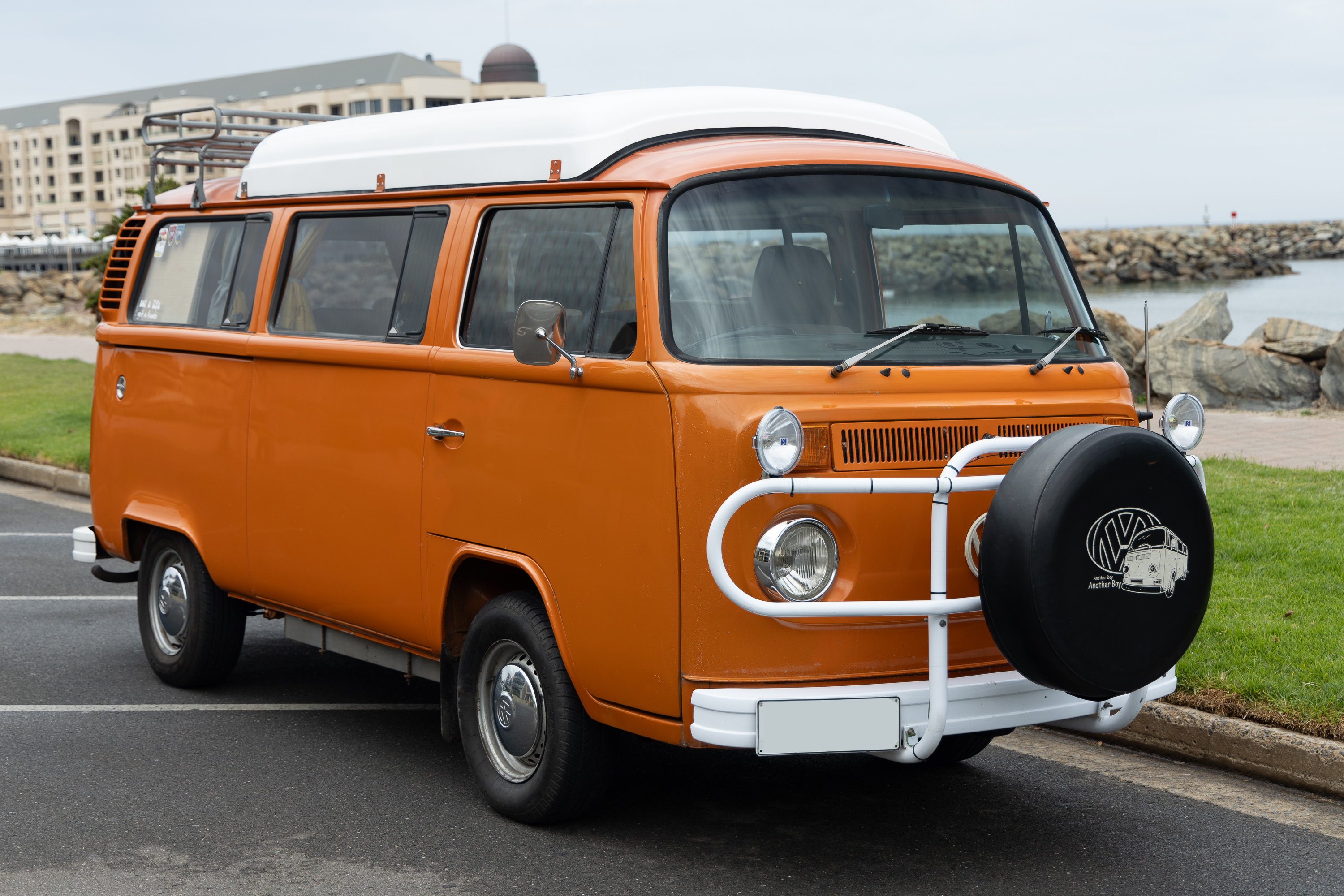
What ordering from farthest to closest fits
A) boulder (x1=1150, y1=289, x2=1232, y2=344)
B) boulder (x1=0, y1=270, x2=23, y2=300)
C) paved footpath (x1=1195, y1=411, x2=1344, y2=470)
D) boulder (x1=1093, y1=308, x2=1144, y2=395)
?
boulder (x1=0, y1=270, x2=23, y2=300), boulder (x1=1150, y1=289, x2=1232, y2=344), boulder (x1=1093, y1=308, x2=1144, y2=395), paved footpath (x1=1195, y1=411, x2=1344, y2=470)

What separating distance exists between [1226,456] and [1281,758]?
21.4 ft

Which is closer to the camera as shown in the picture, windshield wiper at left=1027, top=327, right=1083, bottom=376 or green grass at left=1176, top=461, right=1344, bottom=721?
windshield wiper at left=1027, top=327, right=1083, bottom=376

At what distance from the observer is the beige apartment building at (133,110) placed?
117438 millimetres

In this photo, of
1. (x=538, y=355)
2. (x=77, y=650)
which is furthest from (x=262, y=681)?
(x=538, y=355)

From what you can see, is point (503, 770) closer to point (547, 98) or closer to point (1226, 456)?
point (547, 98)

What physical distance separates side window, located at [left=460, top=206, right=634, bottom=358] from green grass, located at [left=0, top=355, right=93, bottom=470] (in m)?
7.21

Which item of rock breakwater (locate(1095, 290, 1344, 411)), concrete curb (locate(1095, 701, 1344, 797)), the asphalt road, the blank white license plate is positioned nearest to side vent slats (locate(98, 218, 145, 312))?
the asphalt road

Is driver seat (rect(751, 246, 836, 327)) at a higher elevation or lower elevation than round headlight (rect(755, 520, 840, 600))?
higher

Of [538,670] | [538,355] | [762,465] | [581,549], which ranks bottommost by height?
[538,670]

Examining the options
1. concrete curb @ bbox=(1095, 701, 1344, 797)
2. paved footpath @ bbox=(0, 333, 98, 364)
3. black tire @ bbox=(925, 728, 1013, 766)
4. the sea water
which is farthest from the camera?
the sea water

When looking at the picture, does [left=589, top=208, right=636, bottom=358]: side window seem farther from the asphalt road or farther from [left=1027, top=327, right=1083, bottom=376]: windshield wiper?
the asphalt road

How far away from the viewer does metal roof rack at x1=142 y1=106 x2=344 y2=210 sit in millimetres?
7035

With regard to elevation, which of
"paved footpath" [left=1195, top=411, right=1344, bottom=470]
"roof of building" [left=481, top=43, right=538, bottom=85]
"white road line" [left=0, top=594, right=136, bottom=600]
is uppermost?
"roof of building" [left=481, top=43, right=538, bottom=85]

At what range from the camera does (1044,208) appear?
5.20 m
